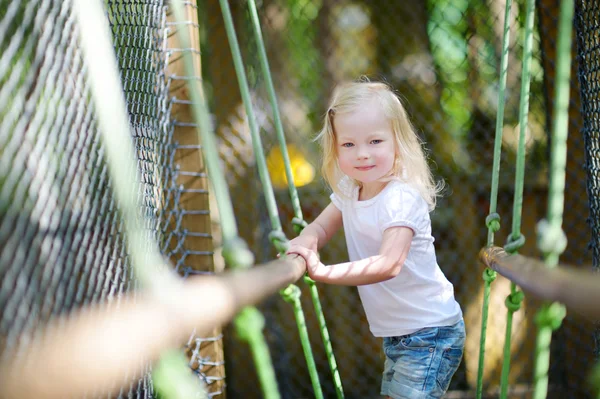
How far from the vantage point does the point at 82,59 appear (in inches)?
40.4

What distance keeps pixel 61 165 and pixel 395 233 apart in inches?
22.1

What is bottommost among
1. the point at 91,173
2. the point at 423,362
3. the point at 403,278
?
the point at 423,362

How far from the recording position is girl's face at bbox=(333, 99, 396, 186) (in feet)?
4.01

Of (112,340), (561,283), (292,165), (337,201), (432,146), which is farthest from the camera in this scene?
(292,165)

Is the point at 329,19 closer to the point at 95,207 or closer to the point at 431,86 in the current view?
the point at 431,86

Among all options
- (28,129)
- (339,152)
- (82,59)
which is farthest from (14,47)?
(339,152)

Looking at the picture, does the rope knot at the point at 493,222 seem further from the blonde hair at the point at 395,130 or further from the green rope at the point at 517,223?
the green rope at the point at 517,223

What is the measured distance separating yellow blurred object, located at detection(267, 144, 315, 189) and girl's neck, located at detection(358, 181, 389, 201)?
1.09 metres

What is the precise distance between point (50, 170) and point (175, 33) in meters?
0.70

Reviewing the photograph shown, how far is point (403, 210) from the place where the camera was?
1.18m

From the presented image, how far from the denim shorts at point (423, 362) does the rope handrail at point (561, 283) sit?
40 cm

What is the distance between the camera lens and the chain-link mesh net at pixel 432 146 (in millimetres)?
2281

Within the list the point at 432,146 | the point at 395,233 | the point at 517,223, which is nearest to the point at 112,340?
the point at 517,223

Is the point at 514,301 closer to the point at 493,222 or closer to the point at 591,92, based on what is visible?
the point at 493,222
